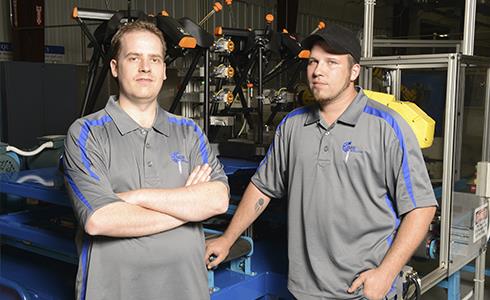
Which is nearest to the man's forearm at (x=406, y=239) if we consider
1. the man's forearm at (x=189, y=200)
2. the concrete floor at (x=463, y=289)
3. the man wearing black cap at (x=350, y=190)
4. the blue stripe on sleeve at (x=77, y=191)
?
the man wearing black cap at (x=350, y=190)

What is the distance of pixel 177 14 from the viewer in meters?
8.70

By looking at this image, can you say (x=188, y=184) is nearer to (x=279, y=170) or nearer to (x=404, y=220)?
(x=279, y=170)

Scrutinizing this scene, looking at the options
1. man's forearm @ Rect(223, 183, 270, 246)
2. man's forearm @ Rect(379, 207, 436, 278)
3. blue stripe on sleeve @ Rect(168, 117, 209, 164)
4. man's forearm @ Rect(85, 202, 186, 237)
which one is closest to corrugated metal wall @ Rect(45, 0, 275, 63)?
man's forearm @ Rect(223, 183, 270, 246)

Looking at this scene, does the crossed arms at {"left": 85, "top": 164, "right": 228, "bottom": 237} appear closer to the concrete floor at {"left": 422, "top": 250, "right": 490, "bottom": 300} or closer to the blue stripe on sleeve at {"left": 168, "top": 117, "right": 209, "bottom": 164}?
the blue stripe on sleeve at {"left": 168, "top": 117, "right": 209, "bottom": 164}

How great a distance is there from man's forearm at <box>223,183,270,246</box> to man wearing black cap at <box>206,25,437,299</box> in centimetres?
22

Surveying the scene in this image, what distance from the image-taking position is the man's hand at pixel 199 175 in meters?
1.56

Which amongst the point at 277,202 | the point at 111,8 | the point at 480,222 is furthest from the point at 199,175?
the point at 111,8

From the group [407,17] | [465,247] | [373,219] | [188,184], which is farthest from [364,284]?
[407,17]

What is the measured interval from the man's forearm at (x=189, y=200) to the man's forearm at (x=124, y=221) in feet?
0.09

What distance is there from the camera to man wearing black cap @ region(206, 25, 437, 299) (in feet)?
5.55

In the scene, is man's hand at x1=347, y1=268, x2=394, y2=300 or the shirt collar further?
man's hand at x1=347, y1=268, x2=394, y2=300

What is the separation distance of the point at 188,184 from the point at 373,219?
63 centimetres

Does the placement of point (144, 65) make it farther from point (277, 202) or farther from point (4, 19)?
point (4, 19)

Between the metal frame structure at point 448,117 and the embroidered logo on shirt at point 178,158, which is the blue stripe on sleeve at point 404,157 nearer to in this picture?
the metal frame structure at point 448,117
